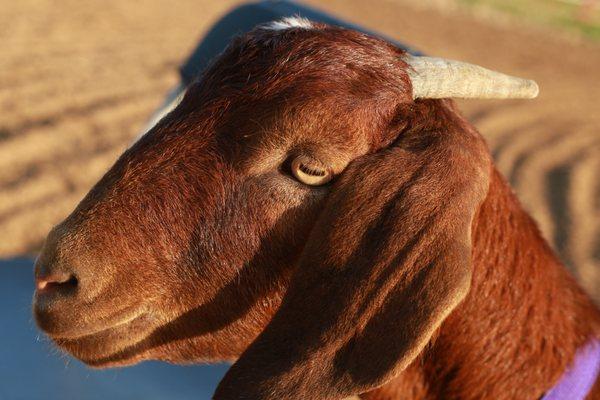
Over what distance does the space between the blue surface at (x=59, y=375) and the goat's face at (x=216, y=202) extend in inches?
59.7

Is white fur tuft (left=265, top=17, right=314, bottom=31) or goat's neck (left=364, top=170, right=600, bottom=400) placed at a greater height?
white fur tuft (left=265, top=17, right=314, bottom=31)

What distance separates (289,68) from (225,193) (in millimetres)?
435

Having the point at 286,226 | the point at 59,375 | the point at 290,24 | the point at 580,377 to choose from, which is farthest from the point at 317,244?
the point at 59,375

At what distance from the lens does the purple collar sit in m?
2.61

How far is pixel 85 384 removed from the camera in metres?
3.98

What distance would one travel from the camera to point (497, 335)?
2.57 meters

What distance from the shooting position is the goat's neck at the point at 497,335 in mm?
2559

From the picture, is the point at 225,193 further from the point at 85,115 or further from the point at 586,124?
the point at 586,124

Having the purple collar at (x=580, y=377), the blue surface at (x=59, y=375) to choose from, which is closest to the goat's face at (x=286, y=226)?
the purple collar at (x=580, y=377)

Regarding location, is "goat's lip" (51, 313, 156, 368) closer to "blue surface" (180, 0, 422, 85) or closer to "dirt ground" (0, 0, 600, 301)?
"blue surface" (180, 0, 422, 85)

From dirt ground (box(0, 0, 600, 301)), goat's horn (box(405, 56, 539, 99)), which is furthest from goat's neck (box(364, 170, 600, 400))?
dirt ground (box(0, 0, 600, 301))

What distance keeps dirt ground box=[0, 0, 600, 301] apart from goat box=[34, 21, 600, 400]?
393 cm

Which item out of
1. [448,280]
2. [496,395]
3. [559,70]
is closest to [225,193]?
[448,280]

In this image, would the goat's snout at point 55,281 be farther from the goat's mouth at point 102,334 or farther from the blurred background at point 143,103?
the blurred background at point 143,103
